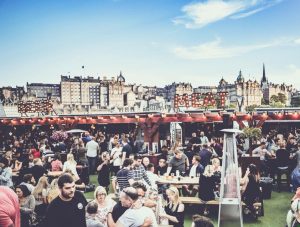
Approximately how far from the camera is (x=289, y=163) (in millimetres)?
8883

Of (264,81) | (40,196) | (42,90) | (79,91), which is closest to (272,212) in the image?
(40,196)

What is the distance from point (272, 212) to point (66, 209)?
16.9ft

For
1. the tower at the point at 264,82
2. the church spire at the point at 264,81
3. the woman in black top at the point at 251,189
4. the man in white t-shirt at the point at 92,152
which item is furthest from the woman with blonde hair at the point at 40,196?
the church spire at the point at 264,81

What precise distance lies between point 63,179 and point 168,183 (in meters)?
4.43

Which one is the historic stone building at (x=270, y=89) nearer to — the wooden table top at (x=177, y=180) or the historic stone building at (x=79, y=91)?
the historic stone building at (x=79, y=91)

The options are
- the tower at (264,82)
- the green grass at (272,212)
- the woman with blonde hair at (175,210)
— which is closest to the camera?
the woman with blonde hair at (175,210)

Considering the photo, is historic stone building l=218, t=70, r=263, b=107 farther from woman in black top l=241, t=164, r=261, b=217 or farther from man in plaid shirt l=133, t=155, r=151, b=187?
man in plaid shirt l=133, t=155, r=151, b=187

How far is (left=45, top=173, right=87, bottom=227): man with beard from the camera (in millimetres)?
3500

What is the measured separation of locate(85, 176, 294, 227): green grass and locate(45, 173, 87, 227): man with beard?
3.50m

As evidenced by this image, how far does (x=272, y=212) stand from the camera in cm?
721

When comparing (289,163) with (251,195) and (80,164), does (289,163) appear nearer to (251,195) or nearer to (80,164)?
(251,195)

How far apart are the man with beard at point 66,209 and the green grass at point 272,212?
3499mm

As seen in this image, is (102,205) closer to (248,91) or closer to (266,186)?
(266,186)

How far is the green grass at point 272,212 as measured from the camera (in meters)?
6.58
